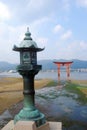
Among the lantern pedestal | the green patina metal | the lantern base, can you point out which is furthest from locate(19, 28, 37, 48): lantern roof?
the lantern base

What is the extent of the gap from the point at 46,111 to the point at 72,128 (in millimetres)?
5257

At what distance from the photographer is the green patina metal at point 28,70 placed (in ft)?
24.5

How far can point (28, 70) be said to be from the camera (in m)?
7.41

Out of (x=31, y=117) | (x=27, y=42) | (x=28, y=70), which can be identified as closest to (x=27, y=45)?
(x=27, y=42)

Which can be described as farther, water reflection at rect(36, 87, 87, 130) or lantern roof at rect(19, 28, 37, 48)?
water reflection at rect(36, 87, 87, 130)

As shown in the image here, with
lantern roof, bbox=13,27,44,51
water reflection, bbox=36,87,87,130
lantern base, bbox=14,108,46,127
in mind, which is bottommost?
water reflection, bbox=36,87,87,130

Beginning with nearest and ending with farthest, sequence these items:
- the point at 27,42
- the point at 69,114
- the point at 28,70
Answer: the point at 28,70, the point at 27,42, the point at 69,114

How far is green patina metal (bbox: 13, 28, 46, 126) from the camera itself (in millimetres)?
7457

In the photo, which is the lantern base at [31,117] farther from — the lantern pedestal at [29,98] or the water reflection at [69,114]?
the water reflection at [69,114]

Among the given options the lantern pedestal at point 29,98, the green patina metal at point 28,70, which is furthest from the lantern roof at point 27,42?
the lantern pedestal at point 29,98

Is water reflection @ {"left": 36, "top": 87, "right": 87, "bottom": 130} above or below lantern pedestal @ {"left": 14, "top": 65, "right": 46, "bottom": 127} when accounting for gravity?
below

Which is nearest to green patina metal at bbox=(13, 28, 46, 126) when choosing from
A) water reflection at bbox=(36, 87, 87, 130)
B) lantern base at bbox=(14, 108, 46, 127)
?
lantern base at bbox=(14, 108, 46, 127)

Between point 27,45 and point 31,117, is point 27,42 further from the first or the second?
point 31,117

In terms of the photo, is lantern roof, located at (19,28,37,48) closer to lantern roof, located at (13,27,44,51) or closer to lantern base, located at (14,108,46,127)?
lantern roof, located at (13,27,44,51)
